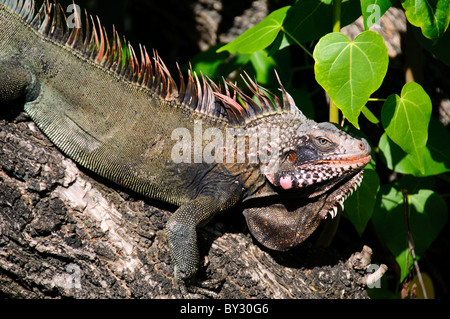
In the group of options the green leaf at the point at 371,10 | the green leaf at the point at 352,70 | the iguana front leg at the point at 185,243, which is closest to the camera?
the green leaf at the point at 352,70

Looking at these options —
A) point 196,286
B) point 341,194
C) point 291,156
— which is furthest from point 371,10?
point 196,286

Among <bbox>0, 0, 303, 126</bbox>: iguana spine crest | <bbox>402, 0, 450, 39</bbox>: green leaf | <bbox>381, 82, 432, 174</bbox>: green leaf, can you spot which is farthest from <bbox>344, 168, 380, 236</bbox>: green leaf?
<bbox>402, 0, 450, 39</bbox>: green leaf

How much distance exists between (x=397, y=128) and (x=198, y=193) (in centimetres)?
150

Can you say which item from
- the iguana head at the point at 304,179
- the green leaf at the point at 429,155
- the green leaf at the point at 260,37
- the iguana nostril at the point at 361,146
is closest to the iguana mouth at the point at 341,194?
the iguana head at the point at 304,179

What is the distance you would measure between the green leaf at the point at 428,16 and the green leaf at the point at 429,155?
942 millimetres

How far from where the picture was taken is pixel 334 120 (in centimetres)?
357

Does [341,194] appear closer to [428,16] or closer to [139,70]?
[428,16]

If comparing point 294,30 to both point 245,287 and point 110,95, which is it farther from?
point 245,287

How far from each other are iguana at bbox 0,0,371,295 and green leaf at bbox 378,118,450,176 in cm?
51

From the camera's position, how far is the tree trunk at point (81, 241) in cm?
299

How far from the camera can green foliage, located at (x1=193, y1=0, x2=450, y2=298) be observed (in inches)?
113

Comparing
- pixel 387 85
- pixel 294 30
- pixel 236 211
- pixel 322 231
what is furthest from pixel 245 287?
pixel 387 85

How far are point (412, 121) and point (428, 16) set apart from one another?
0.70m

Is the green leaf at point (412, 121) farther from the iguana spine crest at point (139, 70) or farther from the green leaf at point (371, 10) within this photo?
the iguana spine crest at point (139, 70)
